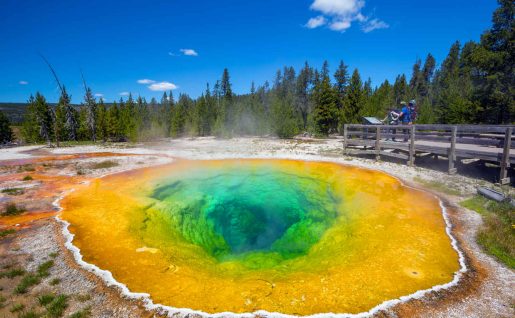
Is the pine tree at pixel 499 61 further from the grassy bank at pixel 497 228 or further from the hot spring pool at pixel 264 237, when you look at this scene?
the grassy bank at pixel 497 228

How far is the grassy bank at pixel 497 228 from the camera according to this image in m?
5.39

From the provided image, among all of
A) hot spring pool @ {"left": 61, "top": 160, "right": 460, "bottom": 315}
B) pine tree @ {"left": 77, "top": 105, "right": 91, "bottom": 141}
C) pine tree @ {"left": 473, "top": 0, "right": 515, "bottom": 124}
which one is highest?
pine tree @ {"left": 473, "top": 0, "right": 515, "bottom": 124}

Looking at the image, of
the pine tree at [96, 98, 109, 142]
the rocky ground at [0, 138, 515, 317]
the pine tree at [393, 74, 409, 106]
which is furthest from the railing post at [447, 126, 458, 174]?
the pine tree at [393, 74, 409, 106]

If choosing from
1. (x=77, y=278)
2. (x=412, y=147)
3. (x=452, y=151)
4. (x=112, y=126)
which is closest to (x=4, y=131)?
(x=112, y=126)

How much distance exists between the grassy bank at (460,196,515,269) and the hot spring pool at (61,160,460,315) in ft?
2.44

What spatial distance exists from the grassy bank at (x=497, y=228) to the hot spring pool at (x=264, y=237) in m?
0.74

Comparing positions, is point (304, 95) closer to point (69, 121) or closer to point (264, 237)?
point (69, 121)

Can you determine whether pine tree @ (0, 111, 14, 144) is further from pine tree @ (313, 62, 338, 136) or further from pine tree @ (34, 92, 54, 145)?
pine tree @ (313, 62, 338, 136)

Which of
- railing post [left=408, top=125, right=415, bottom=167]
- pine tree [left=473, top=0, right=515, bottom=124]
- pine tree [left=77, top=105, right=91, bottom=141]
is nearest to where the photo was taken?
railing post [left=408, top=125, right=415, bottom=167]

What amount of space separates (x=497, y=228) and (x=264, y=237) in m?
6.44

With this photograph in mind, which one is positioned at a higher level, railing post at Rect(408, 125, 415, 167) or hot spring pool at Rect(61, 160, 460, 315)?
railing post at Rect(408, 125, 415, 167)

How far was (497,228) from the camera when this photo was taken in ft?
20.6

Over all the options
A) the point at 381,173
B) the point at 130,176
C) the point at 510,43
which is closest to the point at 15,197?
the point at 130,176

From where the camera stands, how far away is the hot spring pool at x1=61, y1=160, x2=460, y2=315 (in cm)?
463
